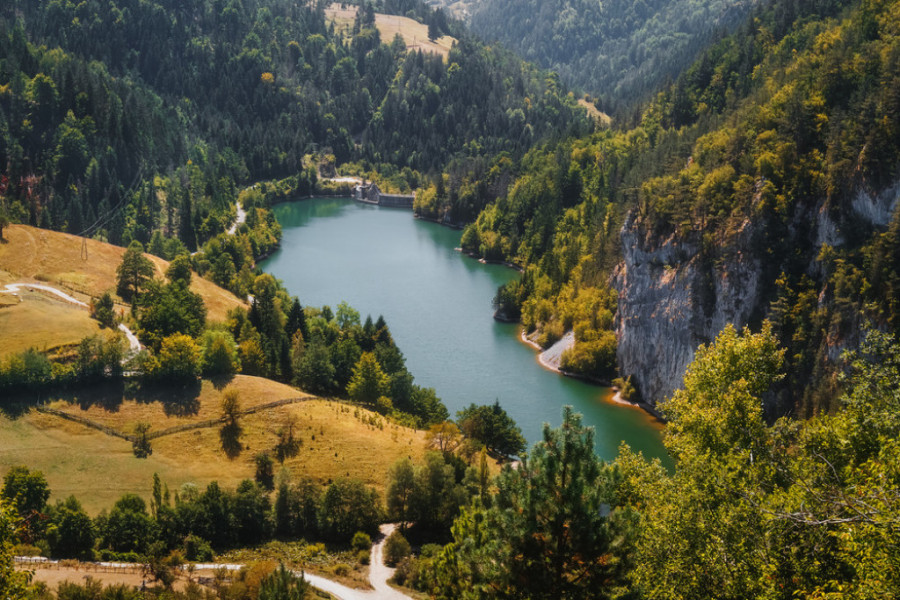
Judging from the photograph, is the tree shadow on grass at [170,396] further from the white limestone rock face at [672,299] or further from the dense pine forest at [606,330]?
the white limestone rock face at [672,299]

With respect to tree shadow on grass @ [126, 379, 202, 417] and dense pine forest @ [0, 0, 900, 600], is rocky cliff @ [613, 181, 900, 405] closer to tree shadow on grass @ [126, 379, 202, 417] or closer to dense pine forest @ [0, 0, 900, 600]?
dense pine forest @ [0, 0, 900, 600]

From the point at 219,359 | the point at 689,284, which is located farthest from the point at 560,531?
the point at 689,284

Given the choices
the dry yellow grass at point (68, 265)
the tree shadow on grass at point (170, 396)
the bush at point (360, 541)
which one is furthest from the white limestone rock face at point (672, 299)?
the dry yellow grass at point (68, 265)

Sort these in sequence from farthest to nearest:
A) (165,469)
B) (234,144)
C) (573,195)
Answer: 1. (234,144)
2. (573,195)
3. (165,469)

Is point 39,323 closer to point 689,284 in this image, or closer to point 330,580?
point 330,580

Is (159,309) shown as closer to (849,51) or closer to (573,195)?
(849,51)

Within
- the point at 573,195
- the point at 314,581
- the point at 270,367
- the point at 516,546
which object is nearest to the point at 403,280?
the point at 573,195
